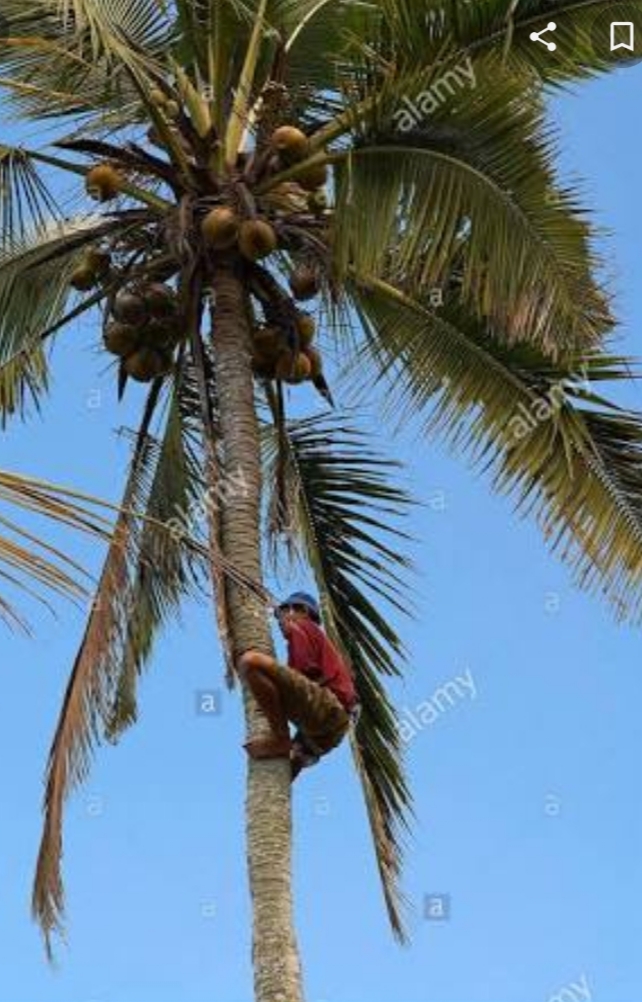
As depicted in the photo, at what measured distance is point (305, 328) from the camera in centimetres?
1012

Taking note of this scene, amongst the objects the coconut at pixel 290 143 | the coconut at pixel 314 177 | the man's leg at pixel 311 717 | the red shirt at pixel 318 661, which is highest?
the coconut at pixel 290 143

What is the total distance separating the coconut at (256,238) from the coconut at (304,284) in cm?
50

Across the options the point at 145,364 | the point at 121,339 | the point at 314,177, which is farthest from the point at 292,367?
the point at 314,177

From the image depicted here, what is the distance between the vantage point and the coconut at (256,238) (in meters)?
9.42

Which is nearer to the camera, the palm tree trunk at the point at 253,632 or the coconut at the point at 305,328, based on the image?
the palm tree trunk at the point at 253,632

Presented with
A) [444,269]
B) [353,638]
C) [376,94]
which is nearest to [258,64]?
[376,94]

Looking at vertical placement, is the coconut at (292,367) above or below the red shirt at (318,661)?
above

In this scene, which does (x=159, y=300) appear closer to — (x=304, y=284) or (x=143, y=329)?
(x=143, y=329)

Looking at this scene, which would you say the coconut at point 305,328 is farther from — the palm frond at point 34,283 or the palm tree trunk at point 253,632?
the palm frond at point 34,283

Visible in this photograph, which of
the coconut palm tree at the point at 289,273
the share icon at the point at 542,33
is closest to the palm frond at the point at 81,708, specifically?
the coconut palm tree at the point at 289,273

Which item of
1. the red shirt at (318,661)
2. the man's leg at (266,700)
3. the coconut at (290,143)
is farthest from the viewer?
the coconut at (290,143)

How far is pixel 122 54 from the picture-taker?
9.32 meters

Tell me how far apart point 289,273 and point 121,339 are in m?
1.04

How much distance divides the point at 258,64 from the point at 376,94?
1287 millimetres
